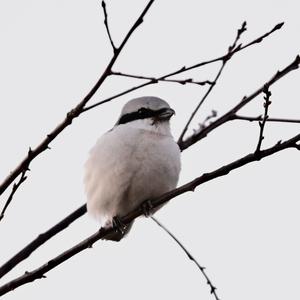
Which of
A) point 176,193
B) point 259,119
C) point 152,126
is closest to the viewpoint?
point 176,193

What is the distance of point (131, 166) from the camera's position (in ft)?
13.7

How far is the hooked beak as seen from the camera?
4.55 m

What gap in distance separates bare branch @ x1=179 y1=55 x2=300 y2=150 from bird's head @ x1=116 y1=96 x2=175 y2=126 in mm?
287

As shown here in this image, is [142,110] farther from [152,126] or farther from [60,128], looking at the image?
[60,128]

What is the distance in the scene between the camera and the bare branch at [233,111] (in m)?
3.04

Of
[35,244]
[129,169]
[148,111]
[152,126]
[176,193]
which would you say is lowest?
[176,193]

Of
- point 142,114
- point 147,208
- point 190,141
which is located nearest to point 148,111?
point 142,114

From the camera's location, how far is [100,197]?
4355 mm

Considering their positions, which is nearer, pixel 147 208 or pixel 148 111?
pixel 147 208

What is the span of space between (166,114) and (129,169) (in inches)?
25.1

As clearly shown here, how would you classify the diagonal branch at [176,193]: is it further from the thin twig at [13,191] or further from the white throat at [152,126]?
the white throat at [152,126]

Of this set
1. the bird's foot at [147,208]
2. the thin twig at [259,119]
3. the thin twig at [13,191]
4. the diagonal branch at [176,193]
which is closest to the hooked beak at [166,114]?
the bird's foot at [147,208]

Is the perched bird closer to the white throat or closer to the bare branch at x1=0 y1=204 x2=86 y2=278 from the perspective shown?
the white throat

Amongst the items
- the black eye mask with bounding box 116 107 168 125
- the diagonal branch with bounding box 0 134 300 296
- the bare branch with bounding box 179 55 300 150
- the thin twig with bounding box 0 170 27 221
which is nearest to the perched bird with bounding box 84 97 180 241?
the black eye mask with bounding box 116 107 168 125
